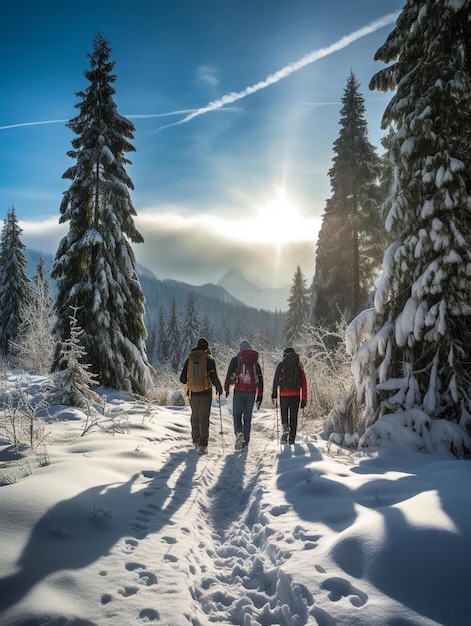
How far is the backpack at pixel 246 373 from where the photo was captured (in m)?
8.29

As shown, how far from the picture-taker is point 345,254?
2206 cm

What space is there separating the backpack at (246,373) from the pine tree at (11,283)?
28389mm

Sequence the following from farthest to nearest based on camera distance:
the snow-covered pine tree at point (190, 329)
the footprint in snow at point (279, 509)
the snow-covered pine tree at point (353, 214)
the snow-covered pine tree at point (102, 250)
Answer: the snow-covered pine tree at point (190, 329) < the snow-covered pine tree at point (353, 214) < the snow-covered pine tree at point (102, 250) < the footprint in snow at point (279, 509)

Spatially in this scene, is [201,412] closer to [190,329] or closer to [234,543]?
[234,543]

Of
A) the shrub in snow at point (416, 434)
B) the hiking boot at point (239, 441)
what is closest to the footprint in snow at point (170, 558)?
the shrub in snow at point (416, 434)

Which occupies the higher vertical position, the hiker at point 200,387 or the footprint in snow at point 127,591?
the hiker at point 200,387

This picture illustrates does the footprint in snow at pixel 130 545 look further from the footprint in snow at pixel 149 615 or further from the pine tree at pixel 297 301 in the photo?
the pine tree at pixel 297 301

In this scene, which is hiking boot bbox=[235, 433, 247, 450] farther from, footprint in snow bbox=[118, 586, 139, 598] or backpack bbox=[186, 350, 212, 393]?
footprint in snow bbox=[118, 586, 139, 598]

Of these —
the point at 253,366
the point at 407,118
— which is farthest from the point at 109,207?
the point at 407,118

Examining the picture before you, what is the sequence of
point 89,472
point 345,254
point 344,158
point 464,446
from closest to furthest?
point 89,472
point 464,446
point 344,158
point 345,254

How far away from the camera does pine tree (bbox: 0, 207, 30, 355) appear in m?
30.6

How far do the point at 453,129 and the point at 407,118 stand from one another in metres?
0.81

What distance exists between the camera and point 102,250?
514 inches

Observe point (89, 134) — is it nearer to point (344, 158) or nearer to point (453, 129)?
point (453, 129)
